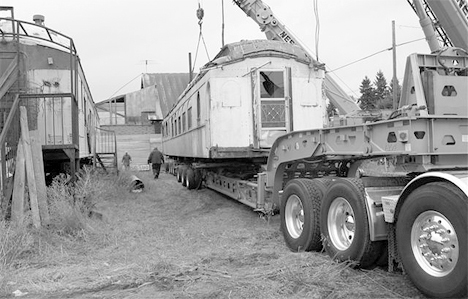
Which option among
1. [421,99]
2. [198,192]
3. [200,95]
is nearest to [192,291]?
[421,99]

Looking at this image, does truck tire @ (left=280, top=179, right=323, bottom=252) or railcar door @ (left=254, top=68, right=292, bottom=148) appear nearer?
truck tire @ (left=280, top=179, right=323, bottom=252)

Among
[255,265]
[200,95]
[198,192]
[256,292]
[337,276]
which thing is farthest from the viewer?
[198,192]

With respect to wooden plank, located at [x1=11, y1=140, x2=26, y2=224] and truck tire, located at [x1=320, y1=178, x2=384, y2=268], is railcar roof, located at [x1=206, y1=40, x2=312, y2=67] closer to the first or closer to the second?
wooden plank, located at [x1=11, y1=140, x2=26, y2=224]

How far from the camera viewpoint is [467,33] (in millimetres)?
9320

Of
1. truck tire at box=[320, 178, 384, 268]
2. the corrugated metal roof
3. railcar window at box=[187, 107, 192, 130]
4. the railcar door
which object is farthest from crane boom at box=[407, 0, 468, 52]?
the corrugated metal roof

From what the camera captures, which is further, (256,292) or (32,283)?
(32,283)

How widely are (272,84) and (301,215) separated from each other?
4352mm

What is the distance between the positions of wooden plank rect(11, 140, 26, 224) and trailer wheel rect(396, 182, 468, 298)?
5.19 metres

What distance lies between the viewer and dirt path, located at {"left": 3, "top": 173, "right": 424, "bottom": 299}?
423 cm

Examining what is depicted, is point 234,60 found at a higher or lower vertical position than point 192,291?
higher

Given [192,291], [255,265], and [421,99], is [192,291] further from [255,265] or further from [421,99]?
[421,99]

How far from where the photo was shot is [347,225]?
4.98m

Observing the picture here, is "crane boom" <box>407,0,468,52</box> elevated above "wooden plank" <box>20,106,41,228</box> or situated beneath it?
elevated above

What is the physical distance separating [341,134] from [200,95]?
593 cm
